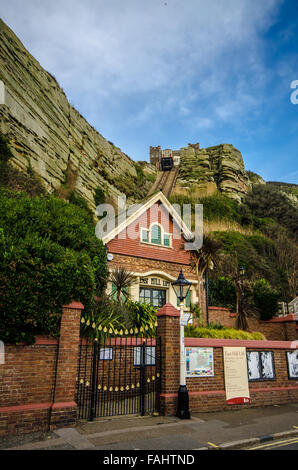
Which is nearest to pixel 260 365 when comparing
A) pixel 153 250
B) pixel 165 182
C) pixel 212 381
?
pixel 212 381

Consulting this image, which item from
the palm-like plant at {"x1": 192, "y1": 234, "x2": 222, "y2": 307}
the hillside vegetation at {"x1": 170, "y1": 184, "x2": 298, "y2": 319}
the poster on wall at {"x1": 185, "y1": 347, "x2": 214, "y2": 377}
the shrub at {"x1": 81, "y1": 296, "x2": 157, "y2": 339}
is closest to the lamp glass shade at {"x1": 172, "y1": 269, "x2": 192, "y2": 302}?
the shrub at {"x1": 81, "y1": 296, "x2": 157, "y2": 339}

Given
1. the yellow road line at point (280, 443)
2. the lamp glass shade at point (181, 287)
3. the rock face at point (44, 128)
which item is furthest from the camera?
the rock face at point (44, 128)

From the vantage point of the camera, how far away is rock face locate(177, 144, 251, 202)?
56938mm

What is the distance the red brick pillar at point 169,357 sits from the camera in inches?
328

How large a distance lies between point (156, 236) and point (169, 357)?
9210 mm

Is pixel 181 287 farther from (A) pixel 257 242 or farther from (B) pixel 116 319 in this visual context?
(A) pixel 257 242

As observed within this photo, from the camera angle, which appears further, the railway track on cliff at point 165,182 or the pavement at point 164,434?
the railway track on cliff at point 165,182

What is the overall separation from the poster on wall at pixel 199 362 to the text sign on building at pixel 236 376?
602 millimetres

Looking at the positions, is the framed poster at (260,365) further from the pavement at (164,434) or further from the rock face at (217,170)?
the rock face at (217,170)

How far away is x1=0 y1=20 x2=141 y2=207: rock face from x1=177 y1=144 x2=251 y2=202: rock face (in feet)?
75.6

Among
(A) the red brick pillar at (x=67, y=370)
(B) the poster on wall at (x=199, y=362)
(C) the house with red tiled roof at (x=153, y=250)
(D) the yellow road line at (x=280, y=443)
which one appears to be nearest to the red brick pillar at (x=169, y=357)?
(B) the poster on wall at (x=199, y=362)

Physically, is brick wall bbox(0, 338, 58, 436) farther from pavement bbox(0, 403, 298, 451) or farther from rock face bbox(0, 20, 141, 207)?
rock face bbox(0, 20, 141, 207)

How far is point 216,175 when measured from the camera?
2470 inches

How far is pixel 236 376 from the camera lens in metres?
9.82
